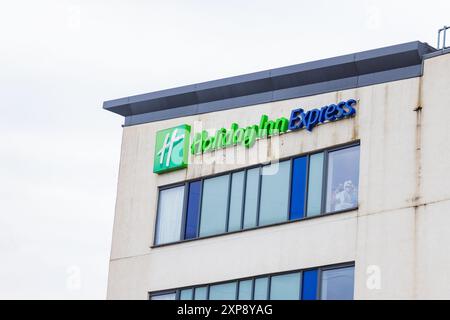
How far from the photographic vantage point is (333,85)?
126ft

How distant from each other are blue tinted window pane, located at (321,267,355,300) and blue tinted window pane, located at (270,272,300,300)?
37.6 inches

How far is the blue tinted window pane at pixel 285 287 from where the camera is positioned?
123 feet

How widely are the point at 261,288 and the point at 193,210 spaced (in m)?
4.36

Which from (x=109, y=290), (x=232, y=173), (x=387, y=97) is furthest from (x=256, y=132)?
(x=109, y=290)

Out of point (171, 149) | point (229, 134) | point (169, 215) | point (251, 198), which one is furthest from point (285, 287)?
point (171, 149)

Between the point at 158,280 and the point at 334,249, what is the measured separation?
23.2ft

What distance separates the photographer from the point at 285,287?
37.8 meters

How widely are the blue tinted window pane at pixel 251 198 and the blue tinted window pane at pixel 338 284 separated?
354cm

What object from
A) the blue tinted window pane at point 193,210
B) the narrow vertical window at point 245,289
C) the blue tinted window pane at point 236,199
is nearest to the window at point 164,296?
the blue tinted window pane at point 193,210

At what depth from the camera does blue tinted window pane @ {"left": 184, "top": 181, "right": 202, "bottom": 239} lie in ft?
136

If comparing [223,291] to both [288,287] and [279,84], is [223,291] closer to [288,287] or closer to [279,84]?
[288,287]

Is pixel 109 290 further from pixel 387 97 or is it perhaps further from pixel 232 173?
pixel 387 97

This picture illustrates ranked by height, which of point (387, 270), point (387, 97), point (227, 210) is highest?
point (387, 97)

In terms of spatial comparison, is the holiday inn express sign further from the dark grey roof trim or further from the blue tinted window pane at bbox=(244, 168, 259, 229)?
the blue tinted window pane at bbox=(244, 168, 259, 229)
